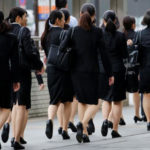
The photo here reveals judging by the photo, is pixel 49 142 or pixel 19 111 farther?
pixel 49 142

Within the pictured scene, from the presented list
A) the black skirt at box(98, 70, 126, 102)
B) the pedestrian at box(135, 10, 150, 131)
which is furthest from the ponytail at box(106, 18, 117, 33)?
the pedestrian at box(135, 10, 150, 131)

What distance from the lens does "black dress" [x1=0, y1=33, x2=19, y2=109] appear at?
29.8 ft

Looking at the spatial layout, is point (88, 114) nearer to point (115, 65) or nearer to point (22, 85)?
point (22, 85)

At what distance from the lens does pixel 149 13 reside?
11906mm

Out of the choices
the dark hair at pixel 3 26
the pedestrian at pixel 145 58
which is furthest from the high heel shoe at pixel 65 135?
the dark hair at pixel 3 26

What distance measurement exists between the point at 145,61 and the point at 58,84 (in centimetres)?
198

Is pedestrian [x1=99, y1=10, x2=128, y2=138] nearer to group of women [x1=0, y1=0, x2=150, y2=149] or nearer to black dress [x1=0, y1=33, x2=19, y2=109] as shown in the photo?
A: group of women [x1=0, y1=0, x2=150, y2=149]

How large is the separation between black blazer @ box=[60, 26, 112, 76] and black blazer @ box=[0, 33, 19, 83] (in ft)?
3.79

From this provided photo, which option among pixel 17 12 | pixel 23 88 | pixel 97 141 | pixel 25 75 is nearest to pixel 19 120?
pixel 23 88

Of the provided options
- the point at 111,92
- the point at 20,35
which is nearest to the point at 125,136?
the point at 111,92

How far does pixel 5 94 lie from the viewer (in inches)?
359

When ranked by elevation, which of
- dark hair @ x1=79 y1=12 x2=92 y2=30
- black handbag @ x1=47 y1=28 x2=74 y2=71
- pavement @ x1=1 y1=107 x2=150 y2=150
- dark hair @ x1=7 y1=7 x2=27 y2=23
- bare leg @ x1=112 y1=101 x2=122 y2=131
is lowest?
pavement @ x1=1 y1=107 x2=150 y2=150

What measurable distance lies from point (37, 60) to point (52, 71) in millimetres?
675

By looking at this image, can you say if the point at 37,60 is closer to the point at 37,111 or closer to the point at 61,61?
the point at 61,61
